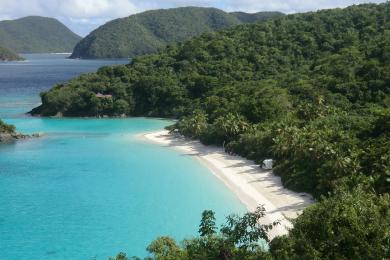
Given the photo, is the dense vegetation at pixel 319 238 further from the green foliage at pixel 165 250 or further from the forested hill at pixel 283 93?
the forested hill at pixel 283 93

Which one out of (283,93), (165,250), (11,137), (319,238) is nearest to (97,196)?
(165,250)

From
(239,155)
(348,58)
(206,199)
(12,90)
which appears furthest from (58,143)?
(12,90)

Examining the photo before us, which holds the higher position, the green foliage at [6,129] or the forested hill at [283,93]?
the forested hill at [283,93]

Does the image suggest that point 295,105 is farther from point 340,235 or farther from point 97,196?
point 340,235

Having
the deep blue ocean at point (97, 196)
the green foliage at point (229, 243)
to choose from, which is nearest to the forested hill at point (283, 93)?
the deep blue ocean at point (97, 196)

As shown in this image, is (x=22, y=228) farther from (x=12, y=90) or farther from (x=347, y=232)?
(x=12, y=90)

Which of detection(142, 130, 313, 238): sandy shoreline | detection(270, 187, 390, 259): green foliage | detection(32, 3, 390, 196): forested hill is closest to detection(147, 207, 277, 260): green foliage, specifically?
detection(270, 187, 390, 259): green foliage

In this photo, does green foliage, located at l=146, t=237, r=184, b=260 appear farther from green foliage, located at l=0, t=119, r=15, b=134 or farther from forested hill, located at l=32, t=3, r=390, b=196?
green foliage, located at l=0, t=119, r=15, b=134
